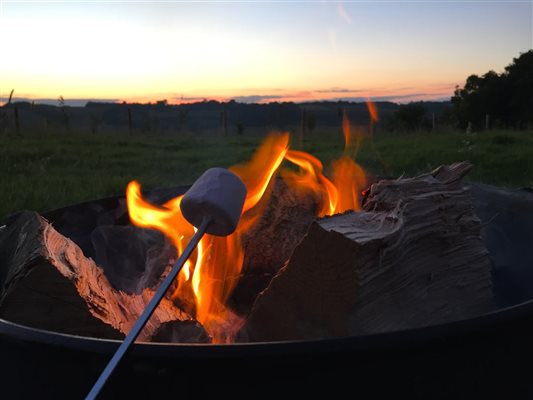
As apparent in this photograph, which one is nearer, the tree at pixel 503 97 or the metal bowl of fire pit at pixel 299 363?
the metal bowl of fire pit at pixel 299 363

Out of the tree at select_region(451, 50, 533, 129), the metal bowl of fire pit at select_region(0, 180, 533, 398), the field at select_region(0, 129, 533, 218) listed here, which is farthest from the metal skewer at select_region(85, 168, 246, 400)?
the tree at select_region(451, 50, 533, 129)

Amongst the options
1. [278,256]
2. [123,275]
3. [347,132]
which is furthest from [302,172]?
[123,275]

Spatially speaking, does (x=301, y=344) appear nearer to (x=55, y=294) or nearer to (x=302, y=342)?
(x=302, y=342)

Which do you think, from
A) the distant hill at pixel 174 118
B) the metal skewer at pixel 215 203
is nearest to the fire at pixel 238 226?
the metal skewer at pixel 215 203

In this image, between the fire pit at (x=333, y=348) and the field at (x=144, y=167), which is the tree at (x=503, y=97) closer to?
the field at (x=144, y=167)

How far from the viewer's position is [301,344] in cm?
98

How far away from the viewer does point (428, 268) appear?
150 cm

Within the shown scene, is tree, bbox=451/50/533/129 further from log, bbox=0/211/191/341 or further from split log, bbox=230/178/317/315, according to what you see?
log, bbox=0/211/191/341

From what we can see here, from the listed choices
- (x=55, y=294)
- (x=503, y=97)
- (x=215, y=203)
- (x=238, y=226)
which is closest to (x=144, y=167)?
(x=238, y=226)

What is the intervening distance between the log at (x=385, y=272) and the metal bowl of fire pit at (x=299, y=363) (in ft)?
0.90

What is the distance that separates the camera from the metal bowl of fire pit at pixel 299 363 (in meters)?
0.99

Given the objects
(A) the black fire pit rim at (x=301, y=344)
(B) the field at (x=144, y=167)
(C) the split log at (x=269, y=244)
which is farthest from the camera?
(B) the field at (x=144, y=167)

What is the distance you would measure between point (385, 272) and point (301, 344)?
0.47 metres

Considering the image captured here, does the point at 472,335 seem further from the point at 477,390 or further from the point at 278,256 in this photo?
the point at 278,256
